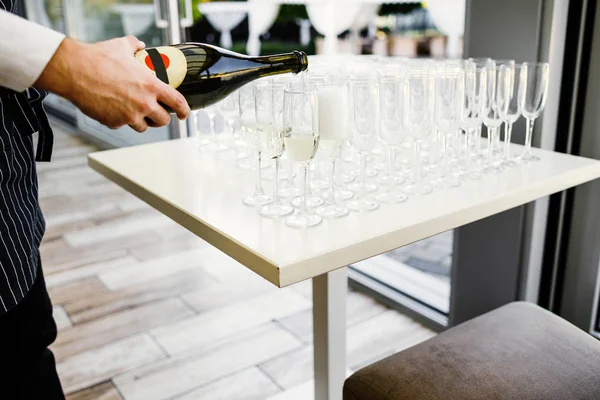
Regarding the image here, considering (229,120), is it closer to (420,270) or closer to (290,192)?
(290,192)

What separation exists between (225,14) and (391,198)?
240 inches

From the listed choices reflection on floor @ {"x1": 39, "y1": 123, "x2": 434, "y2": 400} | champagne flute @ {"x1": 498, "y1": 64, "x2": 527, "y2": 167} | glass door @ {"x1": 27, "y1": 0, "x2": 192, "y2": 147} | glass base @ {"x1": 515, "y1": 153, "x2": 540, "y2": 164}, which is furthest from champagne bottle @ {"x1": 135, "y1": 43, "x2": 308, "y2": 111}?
glass door @ {"x1": 27, "y1": 0, "x2": 192, "y2": 147}

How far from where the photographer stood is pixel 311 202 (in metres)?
1.11

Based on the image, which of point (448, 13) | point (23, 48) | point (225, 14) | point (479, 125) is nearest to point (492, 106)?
point (479, 125)

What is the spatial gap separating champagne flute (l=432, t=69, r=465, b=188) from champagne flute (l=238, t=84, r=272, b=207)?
35cm

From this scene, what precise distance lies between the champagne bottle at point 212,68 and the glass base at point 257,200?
225 millimetres

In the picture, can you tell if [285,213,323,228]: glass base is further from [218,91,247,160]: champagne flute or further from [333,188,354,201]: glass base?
[218,91,247,160]: champagne flute

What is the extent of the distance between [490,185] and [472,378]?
376 millimetres

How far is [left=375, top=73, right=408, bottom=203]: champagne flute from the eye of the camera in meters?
1.11

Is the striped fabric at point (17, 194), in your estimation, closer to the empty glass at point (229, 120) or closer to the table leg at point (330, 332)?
the empty glass at point (229, 120)

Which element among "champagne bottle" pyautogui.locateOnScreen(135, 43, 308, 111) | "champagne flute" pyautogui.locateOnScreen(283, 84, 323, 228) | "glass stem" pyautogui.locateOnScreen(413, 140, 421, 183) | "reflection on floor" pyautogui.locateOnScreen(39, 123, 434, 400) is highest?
"champagne bottle" pyautogui.locateOnScreen(135, 43, 308, 111)

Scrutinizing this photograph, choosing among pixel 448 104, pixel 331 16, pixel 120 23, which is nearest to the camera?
pixel 448 104

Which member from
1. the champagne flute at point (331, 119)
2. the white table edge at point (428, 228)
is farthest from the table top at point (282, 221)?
the champagne flute at point (331, 119)

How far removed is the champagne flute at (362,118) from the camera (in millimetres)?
1081
